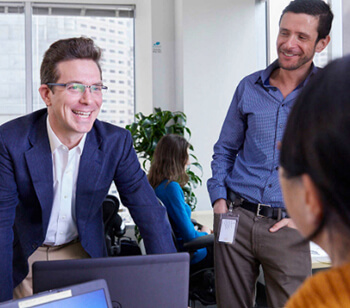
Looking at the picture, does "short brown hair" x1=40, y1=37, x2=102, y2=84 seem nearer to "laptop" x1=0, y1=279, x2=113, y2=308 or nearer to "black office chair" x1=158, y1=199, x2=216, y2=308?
"laptop" x1=0, y1=279, x2=113, y2=308

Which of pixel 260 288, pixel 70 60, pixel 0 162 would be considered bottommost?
pixel 260 288

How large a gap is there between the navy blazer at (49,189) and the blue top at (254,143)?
50cm

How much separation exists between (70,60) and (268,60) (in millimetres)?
3650

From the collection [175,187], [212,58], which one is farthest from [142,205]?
[212,58]

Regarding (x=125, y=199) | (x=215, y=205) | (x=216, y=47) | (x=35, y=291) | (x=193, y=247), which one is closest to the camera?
(x=35, y=291)

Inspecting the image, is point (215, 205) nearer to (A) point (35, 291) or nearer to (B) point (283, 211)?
(B) point (283, 211)

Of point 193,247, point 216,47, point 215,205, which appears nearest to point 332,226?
point 215,205

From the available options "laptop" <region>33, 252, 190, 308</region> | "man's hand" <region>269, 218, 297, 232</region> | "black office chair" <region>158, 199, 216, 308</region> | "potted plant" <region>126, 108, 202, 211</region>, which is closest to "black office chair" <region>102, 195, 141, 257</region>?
"black office chair" <region>158, 199, 216, 308</region>

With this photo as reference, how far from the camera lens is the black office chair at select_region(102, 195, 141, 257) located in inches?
125

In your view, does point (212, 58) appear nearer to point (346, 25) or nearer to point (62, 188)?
point (346, 25)

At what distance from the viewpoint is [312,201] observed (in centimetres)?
Answer: 54

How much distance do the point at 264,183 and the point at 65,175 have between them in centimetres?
85

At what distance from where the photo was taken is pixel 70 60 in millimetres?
1602

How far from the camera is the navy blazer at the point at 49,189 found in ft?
5.30
